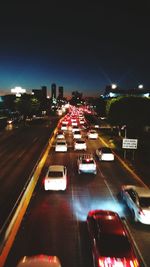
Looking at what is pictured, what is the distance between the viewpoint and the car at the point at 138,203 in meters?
14.7

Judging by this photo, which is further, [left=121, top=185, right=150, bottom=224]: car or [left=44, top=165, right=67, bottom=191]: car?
[left=44, top=165, right=67, bottom=191]: car

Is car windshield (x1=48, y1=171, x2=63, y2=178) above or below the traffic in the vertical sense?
above

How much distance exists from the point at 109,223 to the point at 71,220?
3.72 m

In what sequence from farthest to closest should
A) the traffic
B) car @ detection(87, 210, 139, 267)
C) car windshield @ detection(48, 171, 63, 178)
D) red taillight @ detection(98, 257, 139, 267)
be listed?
car windshield @ detection(48, 171, 63, 178), the traffic, car @ detection(87, 210, 139, 267), red taillight @ detection(98, 257, 139, 267)

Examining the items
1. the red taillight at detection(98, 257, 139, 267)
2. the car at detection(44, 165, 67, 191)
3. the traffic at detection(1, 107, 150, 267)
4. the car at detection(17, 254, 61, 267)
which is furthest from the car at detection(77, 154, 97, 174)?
the car at detection(17, 254, 61, 267)

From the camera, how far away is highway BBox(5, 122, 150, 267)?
12218mm

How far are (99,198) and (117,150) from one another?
20.3 m

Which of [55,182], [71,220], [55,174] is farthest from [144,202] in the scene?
[55,174]

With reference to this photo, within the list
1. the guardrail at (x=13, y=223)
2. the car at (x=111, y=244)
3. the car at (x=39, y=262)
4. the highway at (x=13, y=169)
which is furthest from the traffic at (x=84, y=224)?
the car at (x=39, y=262)

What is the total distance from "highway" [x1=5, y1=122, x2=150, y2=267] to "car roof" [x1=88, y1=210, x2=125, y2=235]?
1.16 m

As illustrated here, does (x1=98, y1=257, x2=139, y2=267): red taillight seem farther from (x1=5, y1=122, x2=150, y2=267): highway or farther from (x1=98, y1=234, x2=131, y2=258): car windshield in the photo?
(x1=5, y1=122, x2=150, y2=267): highway

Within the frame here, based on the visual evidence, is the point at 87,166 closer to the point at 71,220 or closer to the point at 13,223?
the point at 71,220

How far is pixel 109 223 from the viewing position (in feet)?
40.2

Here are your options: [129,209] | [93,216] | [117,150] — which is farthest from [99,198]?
[117,150]
